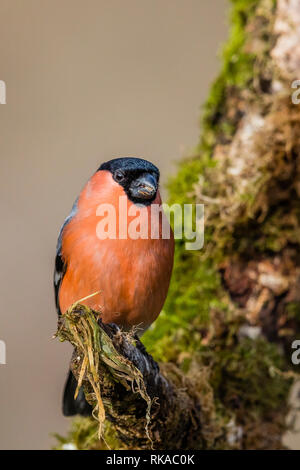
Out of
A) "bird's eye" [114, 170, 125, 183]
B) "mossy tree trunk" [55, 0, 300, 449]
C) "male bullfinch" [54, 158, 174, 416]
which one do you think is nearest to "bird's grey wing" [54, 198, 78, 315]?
"male bullfinch" [54, 158, 174, 416]

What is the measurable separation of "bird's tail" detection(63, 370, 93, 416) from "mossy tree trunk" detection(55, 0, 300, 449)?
0.54 feet

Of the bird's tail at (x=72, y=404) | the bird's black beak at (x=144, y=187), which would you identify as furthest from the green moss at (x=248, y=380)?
the bird's black beak at (x=144, y=187)

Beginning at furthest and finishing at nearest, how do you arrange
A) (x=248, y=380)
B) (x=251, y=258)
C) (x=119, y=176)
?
(x=251, y=258)
(x=248, y=380)
(x=119, y=176)

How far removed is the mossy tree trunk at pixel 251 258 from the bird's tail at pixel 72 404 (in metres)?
0.17

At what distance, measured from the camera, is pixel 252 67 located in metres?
4.13

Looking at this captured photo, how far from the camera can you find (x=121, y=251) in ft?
9.52

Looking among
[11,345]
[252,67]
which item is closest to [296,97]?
[252,67]

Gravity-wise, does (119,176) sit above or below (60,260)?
above

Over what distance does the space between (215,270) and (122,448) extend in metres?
1.35

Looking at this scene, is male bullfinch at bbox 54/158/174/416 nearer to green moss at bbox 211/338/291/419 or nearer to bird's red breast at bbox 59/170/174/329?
bird's red breast at bbox 59/170/174/329

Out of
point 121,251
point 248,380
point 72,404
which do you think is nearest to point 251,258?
point 248,380

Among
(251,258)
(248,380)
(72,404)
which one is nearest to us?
(72,404)

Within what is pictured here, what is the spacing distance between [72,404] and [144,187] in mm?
1549

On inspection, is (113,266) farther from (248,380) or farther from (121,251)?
(248,380)
